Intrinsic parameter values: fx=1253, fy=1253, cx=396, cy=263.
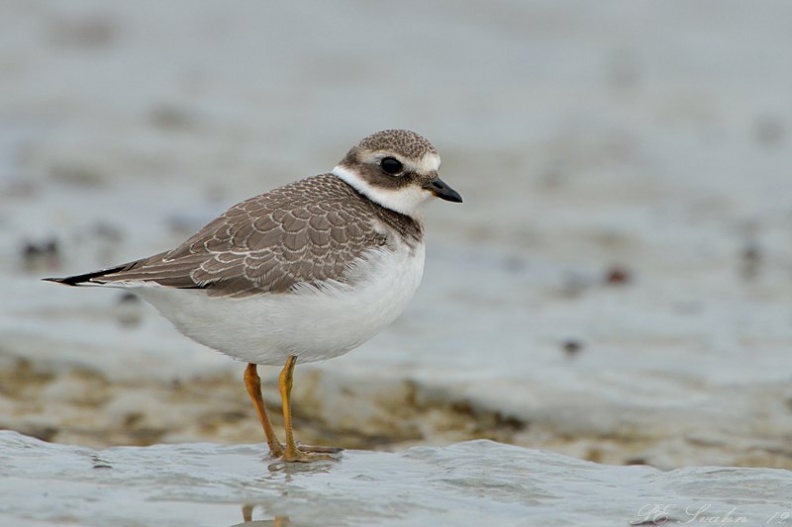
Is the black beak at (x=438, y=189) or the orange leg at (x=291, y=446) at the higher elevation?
the black beak at (x=438, y=189)

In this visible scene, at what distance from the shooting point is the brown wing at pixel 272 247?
7305mm

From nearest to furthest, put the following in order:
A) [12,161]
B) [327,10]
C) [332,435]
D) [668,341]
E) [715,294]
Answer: [332,435] → [668,341] → [715,294] → [12,161] → [327,10]

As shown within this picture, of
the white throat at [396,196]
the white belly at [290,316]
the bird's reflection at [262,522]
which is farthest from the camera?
the white throat at [396,196]

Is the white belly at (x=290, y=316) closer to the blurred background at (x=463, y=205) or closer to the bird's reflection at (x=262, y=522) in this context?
the bird's reflection at (x=262, y=522)

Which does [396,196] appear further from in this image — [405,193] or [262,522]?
[262,522]

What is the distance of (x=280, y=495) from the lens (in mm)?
6520

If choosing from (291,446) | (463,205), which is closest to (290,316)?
(291,446)

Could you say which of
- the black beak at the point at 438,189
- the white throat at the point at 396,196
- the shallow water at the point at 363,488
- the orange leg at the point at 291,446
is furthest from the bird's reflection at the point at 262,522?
the black beak at the point at 438,189

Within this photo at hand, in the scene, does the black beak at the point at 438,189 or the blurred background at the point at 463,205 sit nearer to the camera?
the black beak at the point at 438,189

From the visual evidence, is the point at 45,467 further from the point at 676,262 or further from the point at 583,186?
the point at 583,186

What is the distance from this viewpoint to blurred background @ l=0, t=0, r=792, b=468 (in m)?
9.25

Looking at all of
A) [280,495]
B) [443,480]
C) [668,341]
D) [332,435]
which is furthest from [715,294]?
[280,495]

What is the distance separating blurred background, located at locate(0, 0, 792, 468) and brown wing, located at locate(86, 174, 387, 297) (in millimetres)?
1780

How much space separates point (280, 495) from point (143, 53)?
16553mm
